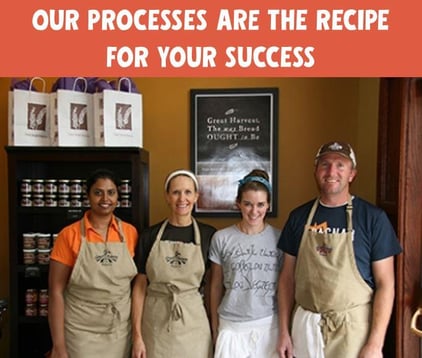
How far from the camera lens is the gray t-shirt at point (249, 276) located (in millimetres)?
2002

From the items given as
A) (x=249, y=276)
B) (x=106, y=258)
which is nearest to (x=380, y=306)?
(x=249, y=276)

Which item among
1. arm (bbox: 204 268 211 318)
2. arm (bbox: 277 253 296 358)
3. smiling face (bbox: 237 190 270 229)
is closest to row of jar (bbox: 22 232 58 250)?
arm (bbox: 204 268 211 318)

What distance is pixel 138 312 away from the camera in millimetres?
2105

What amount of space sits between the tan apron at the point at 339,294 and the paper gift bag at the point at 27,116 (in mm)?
1602

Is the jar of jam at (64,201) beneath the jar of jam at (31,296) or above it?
above

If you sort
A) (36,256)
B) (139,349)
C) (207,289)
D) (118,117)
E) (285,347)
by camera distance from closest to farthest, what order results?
(285,347)
(139,349)
(207,289)
(118,117)
(36,256)

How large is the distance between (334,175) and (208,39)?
805 millimetres

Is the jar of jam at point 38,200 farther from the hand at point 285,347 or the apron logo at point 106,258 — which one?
the hand at point 285,347

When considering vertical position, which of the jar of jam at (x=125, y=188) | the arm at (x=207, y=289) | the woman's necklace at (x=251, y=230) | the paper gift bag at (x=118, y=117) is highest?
the paper gift bag at (x=118, y=117)

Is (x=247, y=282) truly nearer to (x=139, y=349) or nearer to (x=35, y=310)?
(x=139, y=349)

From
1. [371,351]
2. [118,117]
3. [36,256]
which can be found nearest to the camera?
[371,351]

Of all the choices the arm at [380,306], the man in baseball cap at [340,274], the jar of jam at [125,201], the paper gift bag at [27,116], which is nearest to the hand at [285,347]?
the man in baseball cap at [340,274]

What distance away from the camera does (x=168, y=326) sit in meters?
2.04

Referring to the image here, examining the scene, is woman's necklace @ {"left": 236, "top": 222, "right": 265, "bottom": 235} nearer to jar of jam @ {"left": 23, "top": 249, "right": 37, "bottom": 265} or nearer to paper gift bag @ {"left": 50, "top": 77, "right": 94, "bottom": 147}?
paper gift bag @ {"left": 50, "top": 77, "right": 94, "bottom": 147}
